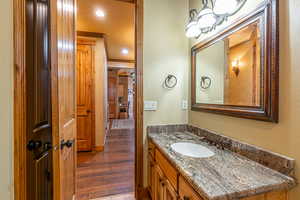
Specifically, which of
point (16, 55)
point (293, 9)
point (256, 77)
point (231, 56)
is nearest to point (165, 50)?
point (231, 56)

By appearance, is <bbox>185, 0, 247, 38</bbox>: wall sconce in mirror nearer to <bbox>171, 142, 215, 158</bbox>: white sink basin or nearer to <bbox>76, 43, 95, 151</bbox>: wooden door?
<bbox>171, 142, 215, 158</bbox>: white sink basin

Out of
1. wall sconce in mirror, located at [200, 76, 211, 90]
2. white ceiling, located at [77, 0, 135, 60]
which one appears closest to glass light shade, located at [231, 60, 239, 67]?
wall sconce in mirror, located at [200, 76, 211, 90]

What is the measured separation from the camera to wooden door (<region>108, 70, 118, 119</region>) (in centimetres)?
801

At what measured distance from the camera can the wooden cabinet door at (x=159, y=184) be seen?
135cm

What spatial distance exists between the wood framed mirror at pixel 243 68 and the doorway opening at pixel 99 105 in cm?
96

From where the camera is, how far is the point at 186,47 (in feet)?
6.66

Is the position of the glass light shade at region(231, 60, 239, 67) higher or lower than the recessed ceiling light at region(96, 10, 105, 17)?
lower

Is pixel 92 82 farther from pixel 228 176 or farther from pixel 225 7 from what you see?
pixel 228 176

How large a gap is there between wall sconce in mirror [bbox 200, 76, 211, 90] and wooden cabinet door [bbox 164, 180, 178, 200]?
3.52ft

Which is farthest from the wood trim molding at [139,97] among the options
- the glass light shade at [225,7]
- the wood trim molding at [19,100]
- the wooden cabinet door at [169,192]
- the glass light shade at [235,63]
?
the wood trim molding at [19,100]
